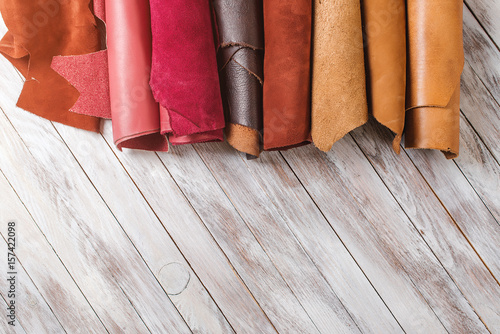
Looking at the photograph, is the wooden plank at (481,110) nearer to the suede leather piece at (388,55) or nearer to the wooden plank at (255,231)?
the suede leather piece at (388,55)

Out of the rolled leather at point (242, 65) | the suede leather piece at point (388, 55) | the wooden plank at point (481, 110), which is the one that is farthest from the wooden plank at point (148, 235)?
the wooden plank at point (481, 110)

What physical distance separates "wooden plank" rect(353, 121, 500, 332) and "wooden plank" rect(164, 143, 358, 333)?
286mm

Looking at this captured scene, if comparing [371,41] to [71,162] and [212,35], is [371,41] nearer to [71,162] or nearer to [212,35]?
[212,35]

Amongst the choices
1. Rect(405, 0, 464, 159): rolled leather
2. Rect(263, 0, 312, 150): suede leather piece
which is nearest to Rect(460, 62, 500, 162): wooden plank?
Rect(405, 0, 464, 159): rolled leather

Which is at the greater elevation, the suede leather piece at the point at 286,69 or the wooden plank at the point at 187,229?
the suede leather piece at the point at 286,69

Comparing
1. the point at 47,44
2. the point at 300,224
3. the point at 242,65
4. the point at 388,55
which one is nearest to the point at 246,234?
the point at 300,224

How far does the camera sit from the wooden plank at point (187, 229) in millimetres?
902

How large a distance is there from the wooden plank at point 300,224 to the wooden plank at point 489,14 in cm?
61

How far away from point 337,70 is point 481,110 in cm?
44

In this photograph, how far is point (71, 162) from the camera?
0.90m

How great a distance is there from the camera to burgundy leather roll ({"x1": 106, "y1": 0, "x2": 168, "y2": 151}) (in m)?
0.76

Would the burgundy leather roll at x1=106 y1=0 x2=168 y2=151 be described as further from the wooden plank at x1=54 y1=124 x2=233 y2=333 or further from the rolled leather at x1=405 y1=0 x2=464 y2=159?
the rolled leather at x1=405 y1=0 x2=464 y2=159

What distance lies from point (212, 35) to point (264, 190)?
15.5 inches

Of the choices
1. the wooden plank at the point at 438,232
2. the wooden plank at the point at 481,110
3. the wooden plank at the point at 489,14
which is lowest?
the wooden plank at the point at 438,232
